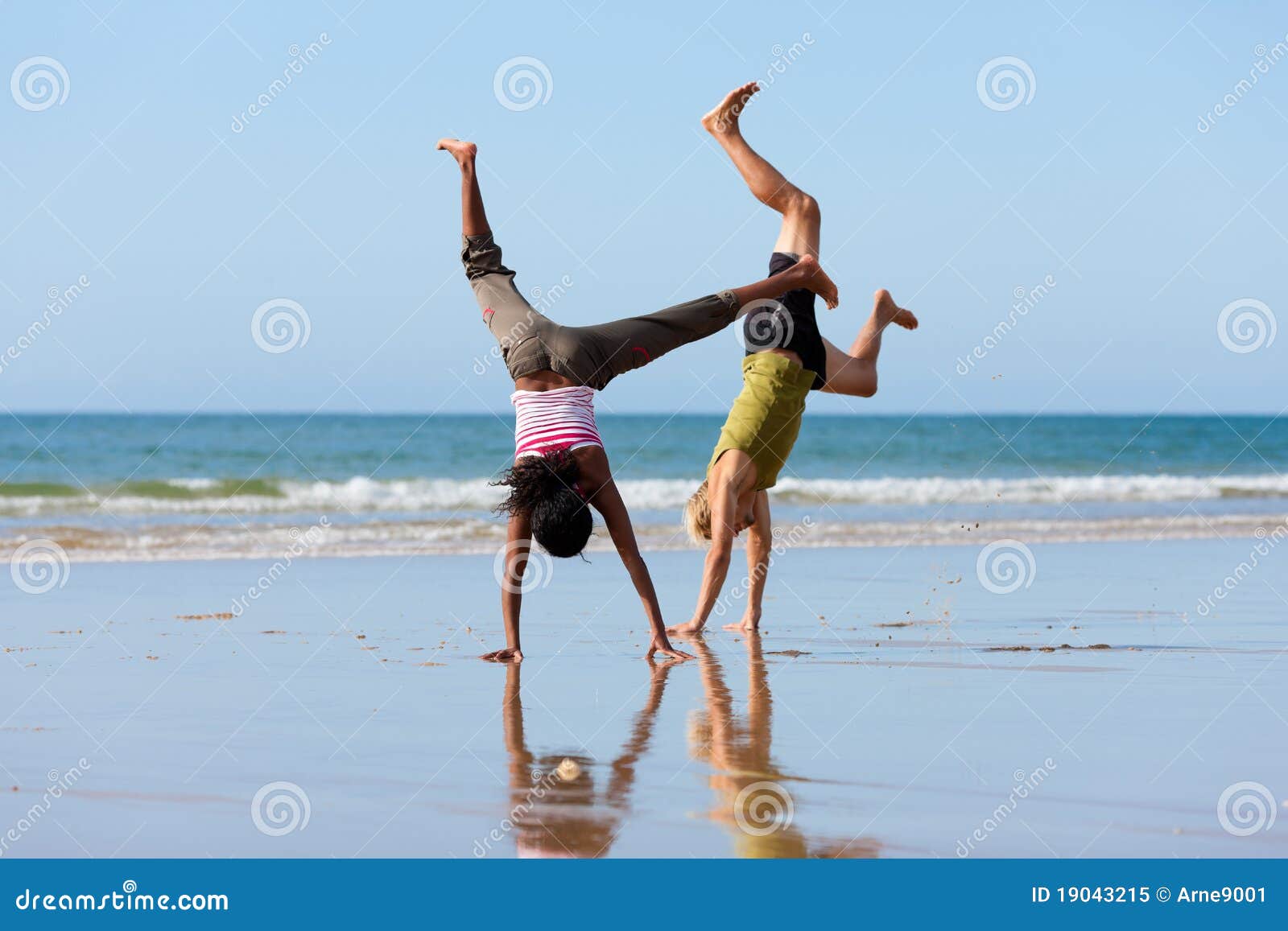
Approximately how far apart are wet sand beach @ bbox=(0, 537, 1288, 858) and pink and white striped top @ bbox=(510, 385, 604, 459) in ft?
3.90

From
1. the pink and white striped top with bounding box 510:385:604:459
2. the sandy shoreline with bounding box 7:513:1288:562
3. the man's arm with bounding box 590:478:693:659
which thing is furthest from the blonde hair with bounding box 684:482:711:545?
the sandy shoreline with bounding box 7:513:1288:562

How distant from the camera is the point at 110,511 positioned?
22.6 meters

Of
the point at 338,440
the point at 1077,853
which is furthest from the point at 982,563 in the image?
the point at 338,440

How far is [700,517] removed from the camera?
866cm

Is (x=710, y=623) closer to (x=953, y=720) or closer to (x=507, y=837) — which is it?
Result: (x=953, y=720)

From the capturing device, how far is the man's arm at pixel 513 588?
745 centimetres

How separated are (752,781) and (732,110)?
4.96m

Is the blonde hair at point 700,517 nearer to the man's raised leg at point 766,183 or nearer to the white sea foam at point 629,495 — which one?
the man's raised leg at point 766,183

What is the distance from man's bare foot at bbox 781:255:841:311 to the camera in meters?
7.96

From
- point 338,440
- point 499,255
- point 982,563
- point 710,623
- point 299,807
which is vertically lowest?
point 299,807

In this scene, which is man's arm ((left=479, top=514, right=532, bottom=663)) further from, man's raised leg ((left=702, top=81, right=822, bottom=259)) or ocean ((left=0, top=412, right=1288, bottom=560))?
ocean ((left=0, top=412, right=1288, bottom=560))

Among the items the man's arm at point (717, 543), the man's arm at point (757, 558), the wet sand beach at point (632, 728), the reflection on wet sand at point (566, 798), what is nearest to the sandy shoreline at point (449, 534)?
the wet sand beach at point (632, 728)

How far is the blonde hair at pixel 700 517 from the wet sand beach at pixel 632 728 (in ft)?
2.32

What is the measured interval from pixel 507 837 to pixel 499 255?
14.8 ft
